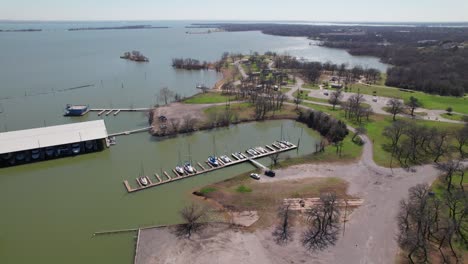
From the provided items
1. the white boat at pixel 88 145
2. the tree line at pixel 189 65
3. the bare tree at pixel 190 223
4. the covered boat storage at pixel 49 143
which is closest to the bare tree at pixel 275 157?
the bare tree at pixel 190 223

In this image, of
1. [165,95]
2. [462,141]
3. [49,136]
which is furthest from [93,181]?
[462,141]

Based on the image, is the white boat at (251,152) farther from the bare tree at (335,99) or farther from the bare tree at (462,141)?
the bare tree at (462,141)

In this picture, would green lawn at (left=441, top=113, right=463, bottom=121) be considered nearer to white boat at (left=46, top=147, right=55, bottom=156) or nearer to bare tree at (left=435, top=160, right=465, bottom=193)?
bare tree at (left=435, top=160, right=465, bottom=193)

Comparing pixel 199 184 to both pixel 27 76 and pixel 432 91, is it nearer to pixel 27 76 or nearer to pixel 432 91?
pixel 432 91

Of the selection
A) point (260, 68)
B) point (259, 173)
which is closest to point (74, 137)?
point (259, 173)

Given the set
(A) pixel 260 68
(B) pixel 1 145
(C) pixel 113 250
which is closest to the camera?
(C) pixel 113 250

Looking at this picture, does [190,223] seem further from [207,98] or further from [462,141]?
[207,98]

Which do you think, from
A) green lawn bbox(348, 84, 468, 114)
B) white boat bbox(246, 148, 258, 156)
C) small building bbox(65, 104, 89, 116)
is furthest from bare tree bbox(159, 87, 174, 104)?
green lawn bbox(348, 84, 468, 114)
